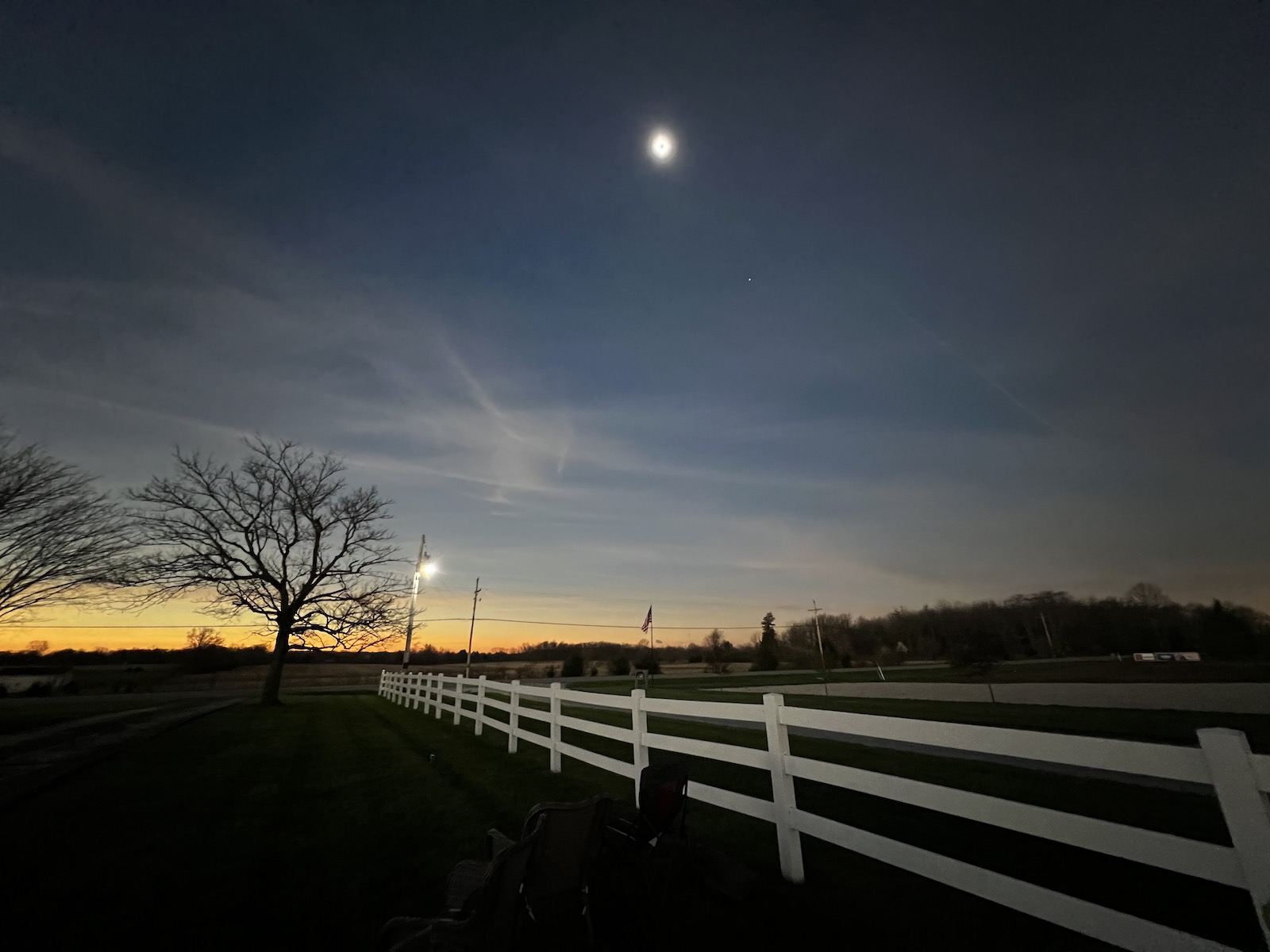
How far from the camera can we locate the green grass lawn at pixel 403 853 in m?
3.28

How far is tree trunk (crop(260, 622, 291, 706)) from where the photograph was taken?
68.4 feet

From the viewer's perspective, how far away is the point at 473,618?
45.5 meters

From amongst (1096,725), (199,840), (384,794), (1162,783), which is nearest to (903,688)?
(1096,725)

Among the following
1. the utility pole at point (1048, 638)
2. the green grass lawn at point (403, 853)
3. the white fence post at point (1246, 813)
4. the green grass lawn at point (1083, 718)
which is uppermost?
the utility pole at point (1048, 638)

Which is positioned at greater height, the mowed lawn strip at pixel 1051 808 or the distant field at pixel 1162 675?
the distant field at pixel 1162 675

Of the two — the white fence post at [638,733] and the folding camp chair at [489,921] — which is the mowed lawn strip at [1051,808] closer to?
the white fence post at [638,733]

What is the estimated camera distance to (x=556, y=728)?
25.9 ft

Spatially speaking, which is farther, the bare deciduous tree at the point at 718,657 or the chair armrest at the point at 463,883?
the bare deciduous tree at the point at 718,657

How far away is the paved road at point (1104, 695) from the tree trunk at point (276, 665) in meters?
19.8

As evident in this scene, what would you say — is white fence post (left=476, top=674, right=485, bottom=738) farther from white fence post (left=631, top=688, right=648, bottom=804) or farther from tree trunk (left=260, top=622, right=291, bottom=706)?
tree trunk (left=260, top=622, right=291, bottom=706)

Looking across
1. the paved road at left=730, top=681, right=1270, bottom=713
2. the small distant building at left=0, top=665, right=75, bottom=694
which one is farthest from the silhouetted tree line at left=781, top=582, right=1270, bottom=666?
the small distant building at left=0, top=665, right=75, bottom=694

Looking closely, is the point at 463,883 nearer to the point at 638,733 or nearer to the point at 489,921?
the point at 489,921

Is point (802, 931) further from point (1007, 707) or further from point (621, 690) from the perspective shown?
point (621, 690)

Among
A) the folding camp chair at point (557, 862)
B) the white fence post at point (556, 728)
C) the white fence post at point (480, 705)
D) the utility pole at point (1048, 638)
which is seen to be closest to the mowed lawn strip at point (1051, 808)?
the white fence post at point (556, 728)
